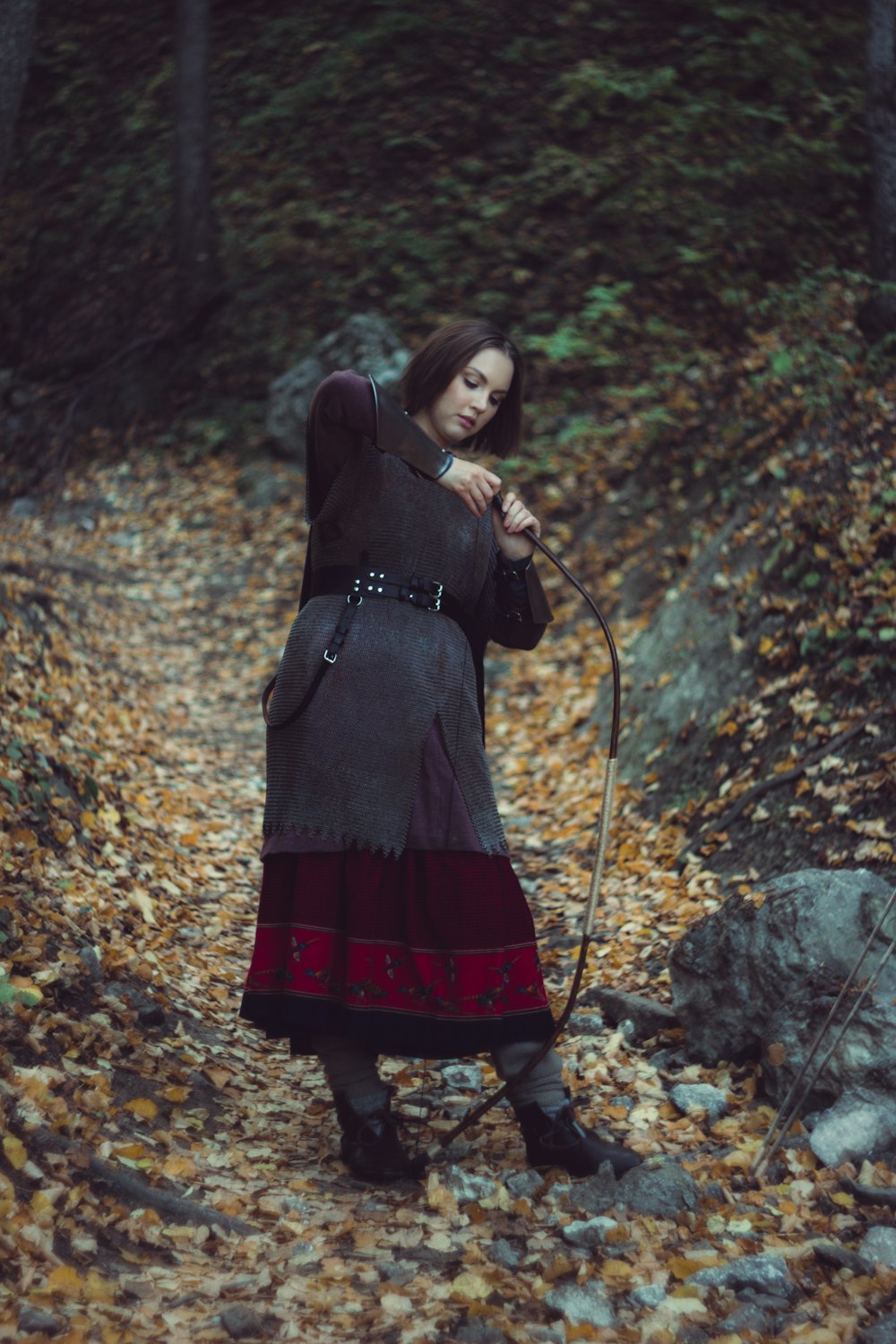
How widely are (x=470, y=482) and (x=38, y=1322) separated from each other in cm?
185

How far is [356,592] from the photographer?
2.80 metres

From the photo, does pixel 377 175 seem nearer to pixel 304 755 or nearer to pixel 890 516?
pixel 890 516

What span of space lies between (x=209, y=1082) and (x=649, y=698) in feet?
10.9

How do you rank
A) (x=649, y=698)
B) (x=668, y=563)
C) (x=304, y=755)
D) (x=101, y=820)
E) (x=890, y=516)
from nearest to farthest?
1. (x=304, y=755)
2. (x=101, y=820)
3. (x=890, y=516)
4. (x=649, y=698)
5. (x=668, y=563)

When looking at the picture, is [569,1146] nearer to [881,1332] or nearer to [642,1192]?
[642,1192]

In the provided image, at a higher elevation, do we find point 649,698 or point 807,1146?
point 807,1146

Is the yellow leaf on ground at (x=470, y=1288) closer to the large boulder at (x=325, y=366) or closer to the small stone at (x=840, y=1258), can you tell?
the small stone at (x=840, y=1258)

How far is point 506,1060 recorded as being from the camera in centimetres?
276

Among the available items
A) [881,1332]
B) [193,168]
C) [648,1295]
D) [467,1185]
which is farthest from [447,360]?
[193,168]

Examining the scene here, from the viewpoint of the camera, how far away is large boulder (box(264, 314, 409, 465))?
10.7m

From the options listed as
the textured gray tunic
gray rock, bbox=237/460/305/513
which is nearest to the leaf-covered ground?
the textured gray tunic

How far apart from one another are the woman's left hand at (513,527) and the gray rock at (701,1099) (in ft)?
5.17

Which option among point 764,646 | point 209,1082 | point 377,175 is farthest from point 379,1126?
point 377,175

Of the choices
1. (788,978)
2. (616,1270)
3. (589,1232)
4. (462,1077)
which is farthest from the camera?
(462,1077)
